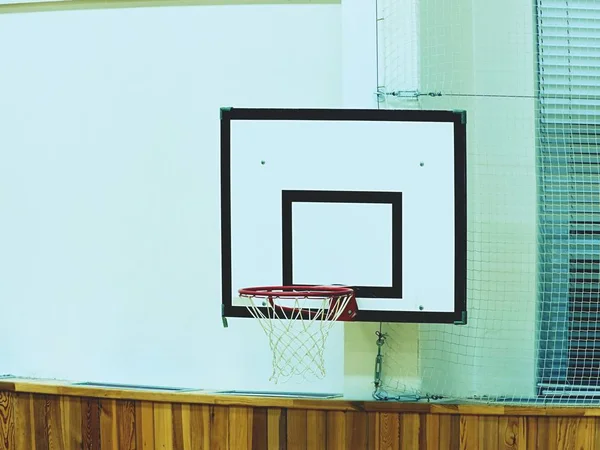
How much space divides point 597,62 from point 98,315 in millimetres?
2469

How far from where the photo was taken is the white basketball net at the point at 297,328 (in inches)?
66.0

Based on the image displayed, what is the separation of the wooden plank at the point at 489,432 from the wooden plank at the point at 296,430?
2.38 feet

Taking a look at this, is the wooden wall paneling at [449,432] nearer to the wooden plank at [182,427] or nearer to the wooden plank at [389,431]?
the wooden plank at [389,431]

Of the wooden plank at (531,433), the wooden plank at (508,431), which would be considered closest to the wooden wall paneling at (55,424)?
the wooden plank at (508,431)

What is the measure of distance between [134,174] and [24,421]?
49.3 inches

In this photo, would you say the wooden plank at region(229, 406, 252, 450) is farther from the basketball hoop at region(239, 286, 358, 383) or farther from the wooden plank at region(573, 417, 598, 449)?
Result: the wooden plank at region(573, 417, 598, 449)

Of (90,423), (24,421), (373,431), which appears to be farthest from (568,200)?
(24,421)

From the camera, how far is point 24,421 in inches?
82.0

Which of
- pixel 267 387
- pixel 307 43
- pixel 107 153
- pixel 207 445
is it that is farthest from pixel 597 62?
pixel 207 445

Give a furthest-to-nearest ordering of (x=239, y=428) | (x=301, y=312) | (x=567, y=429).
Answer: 1. (x=239, y=428)
2. (x=567, y=429)
3. (x=301, y=312)

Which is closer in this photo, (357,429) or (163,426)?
(357,429)

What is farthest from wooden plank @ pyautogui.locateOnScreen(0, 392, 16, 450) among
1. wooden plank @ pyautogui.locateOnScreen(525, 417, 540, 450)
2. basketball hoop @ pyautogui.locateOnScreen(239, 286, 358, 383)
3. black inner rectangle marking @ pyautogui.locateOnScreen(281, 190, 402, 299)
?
wooden plank @ pyautogui.locateOnScreen(525, 417, 540, 450)

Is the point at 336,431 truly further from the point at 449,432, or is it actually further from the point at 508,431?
the point at 508,431

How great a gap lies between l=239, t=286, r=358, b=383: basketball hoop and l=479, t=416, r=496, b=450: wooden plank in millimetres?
687
